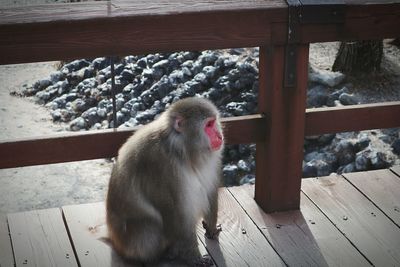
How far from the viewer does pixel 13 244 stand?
3.78 m

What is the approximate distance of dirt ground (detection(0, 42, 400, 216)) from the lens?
5.76 metres

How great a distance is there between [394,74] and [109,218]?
4.35 meters

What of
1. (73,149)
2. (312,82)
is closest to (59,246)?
(73,149)

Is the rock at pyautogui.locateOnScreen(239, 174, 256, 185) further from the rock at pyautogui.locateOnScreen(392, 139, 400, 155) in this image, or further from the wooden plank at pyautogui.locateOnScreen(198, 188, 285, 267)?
the wooden plank at pyautogui.locateOnScreen(198, 188, 285, 267)

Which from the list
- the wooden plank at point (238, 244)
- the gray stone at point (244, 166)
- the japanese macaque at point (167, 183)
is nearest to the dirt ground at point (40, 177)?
the gray stone at point (244, 166)

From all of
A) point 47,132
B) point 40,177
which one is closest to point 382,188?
point 40,177

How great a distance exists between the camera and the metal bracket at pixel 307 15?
11.9 ft

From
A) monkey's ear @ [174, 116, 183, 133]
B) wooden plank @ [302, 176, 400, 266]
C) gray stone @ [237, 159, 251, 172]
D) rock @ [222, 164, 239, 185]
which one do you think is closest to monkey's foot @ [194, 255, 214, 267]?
monkey's ear @ [174, 116, 183, 133]

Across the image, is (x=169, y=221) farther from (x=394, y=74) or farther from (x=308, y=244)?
(x=394, y=74)

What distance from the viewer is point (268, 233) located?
12.8ft

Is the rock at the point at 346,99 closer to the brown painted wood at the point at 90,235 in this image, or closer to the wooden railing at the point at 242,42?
the wooden railing at the point at 242,42

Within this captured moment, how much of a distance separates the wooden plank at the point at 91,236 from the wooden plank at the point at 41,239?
5cm

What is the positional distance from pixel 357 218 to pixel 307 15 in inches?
50.2

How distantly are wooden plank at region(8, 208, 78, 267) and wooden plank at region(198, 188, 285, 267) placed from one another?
775 mm
